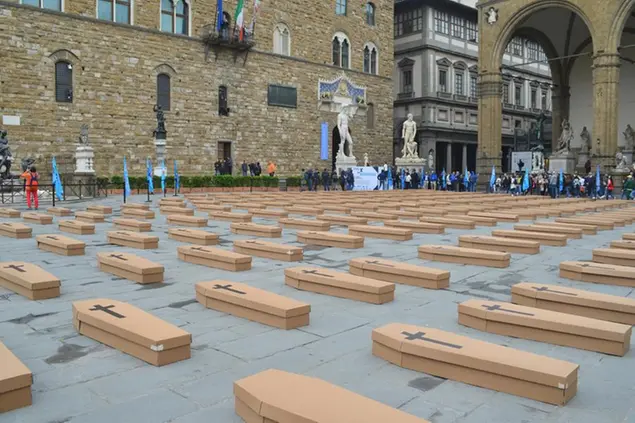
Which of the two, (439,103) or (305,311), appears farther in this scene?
(439,103)

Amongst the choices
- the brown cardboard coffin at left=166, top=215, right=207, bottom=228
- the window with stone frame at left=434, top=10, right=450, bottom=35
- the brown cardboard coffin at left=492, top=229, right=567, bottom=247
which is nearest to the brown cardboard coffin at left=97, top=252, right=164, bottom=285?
the brown cardboard coffin at left=166, top=215, right=207, bottom=228

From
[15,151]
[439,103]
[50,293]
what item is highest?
[439,103]

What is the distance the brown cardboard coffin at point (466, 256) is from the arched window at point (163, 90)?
82.9 feet

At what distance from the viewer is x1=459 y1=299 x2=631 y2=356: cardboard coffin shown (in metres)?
4.74

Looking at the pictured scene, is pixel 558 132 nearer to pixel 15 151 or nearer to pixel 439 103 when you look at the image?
pixel 439 103

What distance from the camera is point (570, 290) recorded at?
20.5 feet

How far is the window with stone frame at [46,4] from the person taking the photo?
1064 inches

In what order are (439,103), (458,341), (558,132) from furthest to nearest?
(439,103), (558,132), (458,341)

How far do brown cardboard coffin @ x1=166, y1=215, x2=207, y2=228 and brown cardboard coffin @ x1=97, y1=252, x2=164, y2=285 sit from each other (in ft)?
16.9

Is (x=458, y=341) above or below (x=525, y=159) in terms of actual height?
below

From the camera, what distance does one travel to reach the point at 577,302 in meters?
5.85

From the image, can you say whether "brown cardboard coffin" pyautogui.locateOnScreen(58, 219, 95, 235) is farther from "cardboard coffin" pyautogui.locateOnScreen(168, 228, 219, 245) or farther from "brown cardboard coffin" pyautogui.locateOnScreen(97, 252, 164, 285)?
"brown cardboard coffin" pyautogui.locateOnScreen(97, 252, 164, 285)

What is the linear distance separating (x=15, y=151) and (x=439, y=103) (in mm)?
32632

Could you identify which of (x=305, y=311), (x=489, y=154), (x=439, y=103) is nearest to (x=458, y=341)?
(x=305, y=311)
